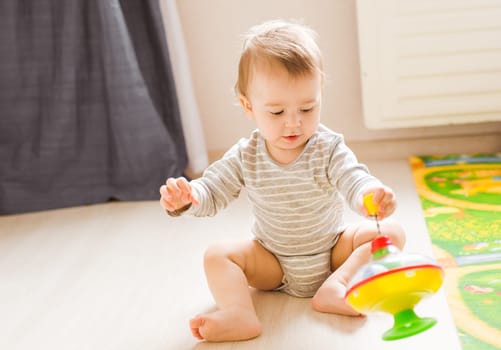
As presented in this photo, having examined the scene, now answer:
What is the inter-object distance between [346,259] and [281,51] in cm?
38

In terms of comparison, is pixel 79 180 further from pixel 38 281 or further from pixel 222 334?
pixel 222 334

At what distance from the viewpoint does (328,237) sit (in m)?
1.30

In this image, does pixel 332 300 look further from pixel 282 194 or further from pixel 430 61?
pixel 430 61

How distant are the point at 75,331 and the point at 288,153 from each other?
485mm

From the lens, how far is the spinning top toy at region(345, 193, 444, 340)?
939 millimetres

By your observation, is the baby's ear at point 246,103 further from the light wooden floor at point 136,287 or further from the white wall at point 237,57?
the white wall at point 237,57

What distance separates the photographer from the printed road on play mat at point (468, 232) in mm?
1157

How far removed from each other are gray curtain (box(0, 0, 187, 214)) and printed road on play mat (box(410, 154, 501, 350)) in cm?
70

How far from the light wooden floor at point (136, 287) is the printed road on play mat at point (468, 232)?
32 millimetres

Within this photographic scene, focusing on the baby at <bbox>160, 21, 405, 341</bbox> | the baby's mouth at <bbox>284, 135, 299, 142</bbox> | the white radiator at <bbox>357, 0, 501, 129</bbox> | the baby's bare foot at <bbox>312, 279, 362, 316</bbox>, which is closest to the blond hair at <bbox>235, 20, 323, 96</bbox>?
the baby at <bbox>160, 21, 405, 341</bbox>

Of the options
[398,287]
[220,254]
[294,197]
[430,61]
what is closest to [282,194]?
[294,197]

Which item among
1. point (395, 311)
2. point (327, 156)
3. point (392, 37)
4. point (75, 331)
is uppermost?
point (392, 37)

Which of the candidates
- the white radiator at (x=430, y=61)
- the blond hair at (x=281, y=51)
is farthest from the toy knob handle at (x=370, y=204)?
the white radiator at (x=430, y=61)

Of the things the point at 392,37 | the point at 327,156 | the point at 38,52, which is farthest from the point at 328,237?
the point at 38,52
